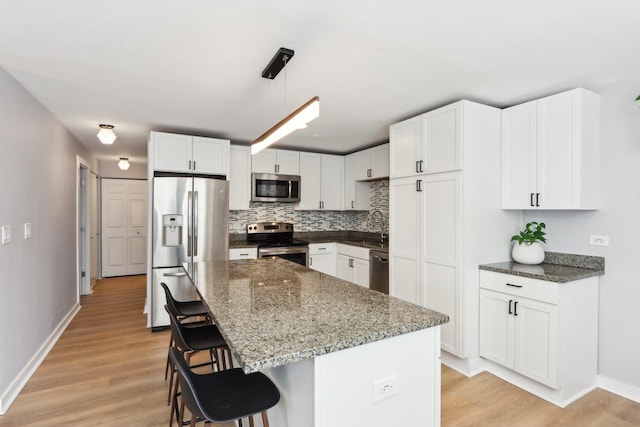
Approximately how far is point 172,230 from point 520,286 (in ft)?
11.4

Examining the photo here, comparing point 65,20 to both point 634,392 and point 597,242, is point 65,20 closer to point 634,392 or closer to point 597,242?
point 597,242

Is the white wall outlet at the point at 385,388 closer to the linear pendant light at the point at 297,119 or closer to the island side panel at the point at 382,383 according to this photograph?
the island side panel at the point at 382,383

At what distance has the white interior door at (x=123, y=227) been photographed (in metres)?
6.59

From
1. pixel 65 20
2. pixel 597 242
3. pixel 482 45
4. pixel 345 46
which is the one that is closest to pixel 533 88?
pixel 482 45

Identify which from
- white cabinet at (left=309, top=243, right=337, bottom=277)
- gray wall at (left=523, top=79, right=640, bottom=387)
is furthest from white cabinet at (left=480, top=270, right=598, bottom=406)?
white cabinet at (left=309, top=243, right=337, bottom=277)

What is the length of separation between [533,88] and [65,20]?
3.12 m

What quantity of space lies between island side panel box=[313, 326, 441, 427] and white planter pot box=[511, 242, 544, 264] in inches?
72.4

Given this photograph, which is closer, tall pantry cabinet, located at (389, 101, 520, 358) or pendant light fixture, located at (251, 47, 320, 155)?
pendant light fixture, located at (251, 47, 320, 155)

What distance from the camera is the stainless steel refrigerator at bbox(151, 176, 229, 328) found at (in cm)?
375

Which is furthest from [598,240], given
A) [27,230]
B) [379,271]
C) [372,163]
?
[27,230]

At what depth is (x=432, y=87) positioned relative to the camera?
2617 millimetres

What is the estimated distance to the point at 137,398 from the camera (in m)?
2.41

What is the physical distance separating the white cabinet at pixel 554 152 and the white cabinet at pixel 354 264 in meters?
1.94

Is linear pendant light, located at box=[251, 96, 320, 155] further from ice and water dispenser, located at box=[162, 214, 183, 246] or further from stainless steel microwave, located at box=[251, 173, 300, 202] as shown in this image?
stainless steel microwave, located at box=[251, 173, 300, 202]
